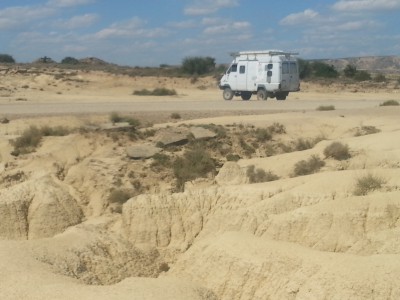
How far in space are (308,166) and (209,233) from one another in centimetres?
510

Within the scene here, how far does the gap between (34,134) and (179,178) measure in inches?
221

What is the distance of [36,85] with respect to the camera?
56781mm

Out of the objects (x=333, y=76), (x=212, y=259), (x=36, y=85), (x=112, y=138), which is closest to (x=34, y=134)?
(x=112, y=138)

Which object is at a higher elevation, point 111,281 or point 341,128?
point 341,128

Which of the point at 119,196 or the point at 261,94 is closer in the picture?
the point at 119,196

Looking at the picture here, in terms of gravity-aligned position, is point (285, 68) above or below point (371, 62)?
above

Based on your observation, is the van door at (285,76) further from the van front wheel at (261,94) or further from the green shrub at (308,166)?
the green shrub at (308,166)

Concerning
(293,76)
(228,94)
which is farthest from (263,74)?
(228,94)

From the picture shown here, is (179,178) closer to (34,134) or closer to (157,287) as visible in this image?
(34,134)

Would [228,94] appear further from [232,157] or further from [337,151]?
[337,151]

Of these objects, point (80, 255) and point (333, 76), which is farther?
point (333, 76)

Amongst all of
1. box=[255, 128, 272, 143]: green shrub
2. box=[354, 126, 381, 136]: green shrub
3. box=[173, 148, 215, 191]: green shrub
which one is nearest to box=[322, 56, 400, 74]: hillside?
box=[354, 126, 381, 136]: green shrub

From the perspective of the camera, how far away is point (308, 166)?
19.8 metres

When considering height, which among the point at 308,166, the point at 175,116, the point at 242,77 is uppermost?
the point at 242,77
